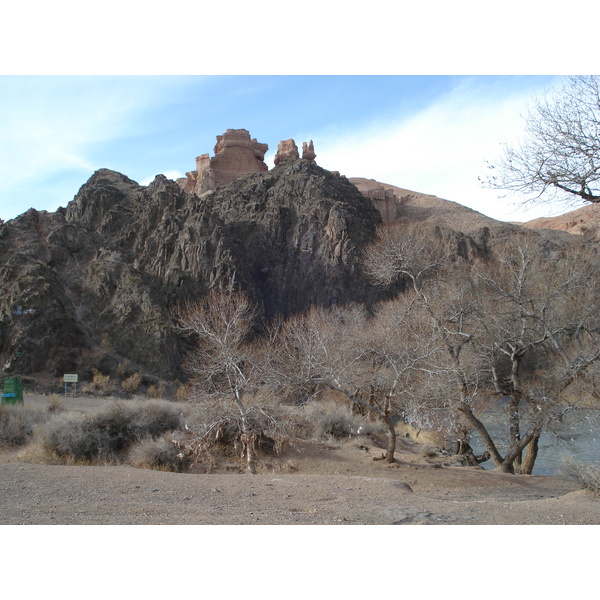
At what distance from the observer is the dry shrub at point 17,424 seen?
1606 cm

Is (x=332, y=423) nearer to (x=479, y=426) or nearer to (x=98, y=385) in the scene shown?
(x=479, y=426)

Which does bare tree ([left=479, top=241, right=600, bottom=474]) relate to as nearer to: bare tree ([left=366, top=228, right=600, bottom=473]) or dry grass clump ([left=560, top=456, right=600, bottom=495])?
bare tree ([left=366, top=228, right=600, bottom=473])

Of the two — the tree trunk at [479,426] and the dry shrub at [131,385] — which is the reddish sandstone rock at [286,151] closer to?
the dry shrub at [131,385]

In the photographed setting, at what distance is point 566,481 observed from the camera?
46.4 ft

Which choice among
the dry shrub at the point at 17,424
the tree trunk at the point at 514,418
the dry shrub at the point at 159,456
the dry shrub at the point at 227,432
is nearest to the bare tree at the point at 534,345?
the tree trunk at the point at 514,418

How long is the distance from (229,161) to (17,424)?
83.4 meters

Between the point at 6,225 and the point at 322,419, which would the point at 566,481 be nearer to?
the point at 322,419

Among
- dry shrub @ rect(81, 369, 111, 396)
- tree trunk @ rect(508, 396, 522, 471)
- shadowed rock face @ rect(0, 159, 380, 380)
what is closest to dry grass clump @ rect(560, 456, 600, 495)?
tree trunk @ rect(508, 396, 522, 471)

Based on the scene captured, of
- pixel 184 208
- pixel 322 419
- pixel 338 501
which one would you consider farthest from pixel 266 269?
pixel 338 501

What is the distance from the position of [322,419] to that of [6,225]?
3910cm

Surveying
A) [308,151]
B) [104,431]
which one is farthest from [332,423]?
[308,151]

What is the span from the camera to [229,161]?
3745 inches

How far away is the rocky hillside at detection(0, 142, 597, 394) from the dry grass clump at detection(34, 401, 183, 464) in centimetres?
2398
